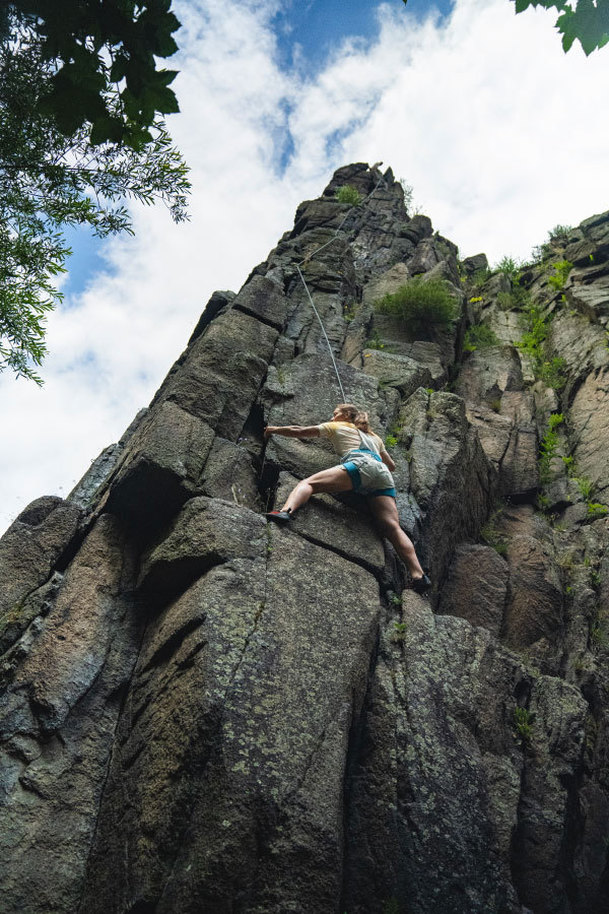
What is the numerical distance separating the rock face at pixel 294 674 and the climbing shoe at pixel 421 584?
185 millimetres

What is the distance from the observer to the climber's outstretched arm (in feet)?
25.5

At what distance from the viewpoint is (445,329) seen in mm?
13023

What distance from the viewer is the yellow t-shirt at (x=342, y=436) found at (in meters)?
7.45

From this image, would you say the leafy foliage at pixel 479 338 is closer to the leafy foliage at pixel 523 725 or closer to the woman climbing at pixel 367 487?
the woman climbing at pixel 367 487

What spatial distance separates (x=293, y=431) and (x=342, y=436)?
672 mm

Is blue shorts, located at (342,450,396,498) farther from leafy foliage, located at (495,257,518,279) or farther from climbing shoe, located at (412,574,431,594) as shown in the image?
leafy foliage, located at (495,257,518,279)

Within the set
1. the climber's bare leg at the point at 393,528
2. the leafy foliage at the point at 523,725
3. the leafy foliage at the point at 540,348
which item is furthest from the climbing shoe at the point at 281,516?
the leafy foliage at the point at 540,348

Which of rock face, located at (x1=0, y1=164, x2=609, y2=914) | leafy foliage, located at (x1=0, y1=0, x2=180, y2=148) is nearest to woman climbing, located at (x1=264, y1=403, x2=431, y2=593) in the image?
rock face, located at (x1=0, y1=164, x2=609, y2=914)

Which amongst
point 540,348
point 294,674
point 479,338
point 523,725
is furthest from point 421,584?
point 540,348

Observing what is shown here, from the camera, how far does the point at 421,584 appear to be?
682 cm

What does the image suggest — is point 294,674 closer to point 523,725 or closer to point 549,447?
point 523,725

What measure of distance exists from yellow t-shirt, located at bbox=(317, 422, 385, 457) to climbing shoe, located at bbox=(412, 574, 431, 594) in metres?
1.70

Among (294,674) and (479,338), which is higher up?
(479,338)

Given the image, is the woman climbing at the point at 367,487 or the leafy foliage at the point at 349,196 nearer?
the woman climbing at the point at 367,487
